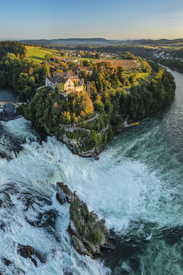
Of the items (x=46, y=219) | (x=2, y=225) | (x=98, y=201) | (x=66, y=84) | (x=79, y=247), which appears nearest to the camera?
(x=79, y=247)

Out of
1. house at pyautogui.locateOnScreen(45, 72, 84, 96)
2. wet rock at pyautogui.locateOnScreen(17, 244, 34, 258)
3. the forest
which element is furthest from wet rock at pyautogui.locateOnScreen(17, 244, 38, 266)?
house at pyautogui.locateOnScreen(45, 72, 84, 96)

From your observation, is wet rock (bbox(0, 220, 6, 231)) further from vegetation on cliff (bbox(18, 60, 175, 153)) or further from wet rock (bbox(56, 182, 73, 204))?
vegetation on cliff (bbox(18, 60, 175, 153))

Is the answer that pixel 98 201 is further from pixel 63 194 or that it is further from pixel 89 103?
pixel 89 103

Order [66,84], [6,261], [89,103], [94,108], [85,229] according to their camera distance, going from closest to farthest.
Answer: [6,261], [85,229], [89,103], [66,84], [94,108]

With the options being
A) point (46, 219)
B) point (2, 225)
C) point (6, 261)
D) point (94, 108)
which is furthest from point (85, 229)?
point (94, 108)

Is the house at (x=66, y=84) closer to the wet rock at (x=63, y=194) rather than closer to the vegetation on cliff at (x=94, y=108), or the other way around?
the vegetation on cliff at (x=94, y=108)

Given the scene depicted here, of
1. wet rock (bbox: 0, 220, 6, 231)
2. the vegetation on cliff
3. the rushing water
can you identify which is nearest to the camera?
the rushing water

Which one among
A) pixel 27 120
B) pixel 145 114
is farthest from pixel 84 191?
pixel 145 114

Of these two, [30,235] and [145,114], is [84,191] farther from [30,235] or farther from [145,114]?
[145,114]
